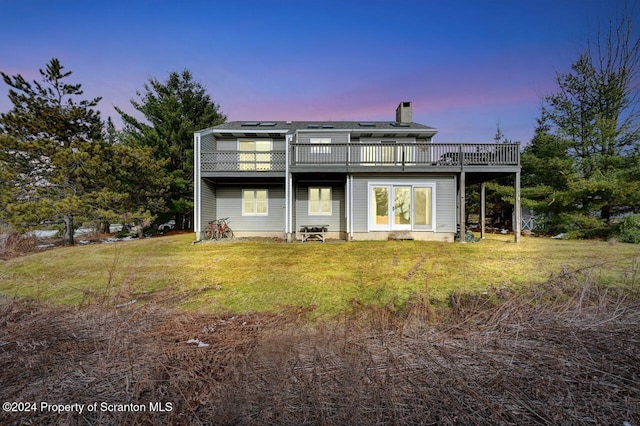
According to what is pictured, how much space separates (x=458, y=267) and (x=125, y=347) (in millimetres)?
7603

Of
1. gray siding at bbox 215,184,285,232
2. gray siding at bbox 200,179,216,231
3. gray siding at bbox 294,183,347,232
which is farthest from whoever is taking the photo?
gray siding at bbox 215,184,285,232

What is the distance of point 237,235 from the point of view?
1574cm

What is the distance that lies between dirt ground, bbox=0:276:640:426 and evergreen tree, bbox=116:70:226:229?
1724 cm

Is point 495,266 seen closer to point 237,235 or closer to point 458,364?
point 458,364

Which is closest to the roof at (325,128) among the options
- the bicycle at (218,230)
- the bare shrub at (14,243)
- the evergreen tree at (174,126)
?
the bicycle at (218,230)

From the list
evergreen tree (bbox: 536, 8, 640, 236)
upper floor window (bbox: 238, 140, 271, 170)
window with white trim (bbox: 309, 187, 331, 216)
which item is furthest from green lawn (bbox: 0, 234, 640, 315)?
evergreen tree (bbox: 536, 8, 640, 236)

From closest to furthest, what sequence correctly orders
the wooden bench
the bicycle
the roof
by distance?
the wooden bench
the bicycle
the roof

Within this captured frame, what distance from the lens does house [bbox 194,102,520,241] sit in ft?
42.3

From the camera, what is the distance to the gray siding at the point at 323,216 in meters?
15.3

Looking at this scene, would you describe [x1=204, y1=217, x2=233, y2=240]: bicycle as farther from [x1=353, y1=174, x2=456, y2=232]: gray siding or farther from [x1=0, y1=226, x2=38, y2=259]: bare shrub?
[x1=0, y1=226, x2=38, y2=259]: bare shrub

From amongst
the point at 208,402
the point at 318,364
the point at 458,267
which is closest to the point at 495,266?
the point at 458,267

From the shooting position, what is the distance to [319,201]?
1541 cm

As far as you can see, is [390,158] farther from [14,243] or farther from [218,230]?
[14,243]

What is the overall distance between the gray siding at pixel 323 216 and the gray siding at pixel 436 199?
6.41ft
